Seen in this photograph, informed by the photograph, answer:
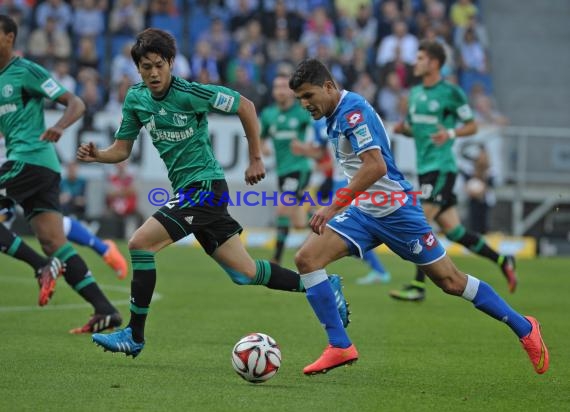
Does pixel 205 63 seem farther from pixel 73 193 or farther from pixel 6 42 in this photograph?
pixel 6 42

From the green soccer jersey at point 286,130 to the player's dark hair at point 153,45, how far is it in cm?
792

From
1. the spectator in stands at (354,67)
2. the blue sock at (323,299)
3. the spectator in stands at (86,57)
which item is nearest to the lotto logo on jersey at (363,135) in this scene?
the blue sock at (323,299)

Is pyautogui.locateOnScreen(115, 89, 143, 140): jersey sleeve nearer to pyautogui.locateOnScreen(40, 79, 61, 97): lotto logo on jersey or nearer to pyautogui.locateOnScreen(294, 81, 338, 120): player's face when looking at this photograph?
pyautogui.locateOnScreen(294, 81, 338, 120): player's face

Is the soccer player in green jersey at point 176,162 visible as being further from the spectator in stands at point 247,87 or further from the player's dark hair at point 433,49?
the spectator in stands at point 247,87

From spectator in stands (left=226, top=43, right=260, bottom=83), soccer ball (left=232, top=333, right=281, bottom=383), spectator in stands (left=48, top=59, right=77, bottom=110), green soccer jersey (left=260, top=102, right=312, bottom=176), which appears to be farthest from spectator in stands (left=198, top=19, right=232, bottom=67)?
soccer ball (left=232, top=333, right=281, bottom=383)

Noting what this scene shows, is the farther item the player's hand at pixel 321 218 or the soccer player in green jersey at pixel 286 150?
the soccer player in green jersey at pixel 286 150

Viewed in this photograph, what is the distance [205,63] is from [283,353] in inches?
557

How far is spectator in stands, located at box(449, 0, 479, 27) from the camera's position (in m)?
24.4

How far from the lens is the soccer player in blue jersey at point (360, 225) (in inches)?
289

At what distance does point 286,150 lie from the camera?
15.7m

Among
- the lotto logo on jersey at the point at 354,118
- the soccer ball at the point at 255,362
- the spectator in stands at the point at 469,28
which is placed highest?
the spectator in stands at the point at 469,28

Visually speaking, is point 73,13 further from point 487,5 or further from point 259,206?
point 487,5

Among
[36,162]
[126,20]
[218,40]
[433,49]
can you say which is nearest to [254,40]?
[218,40]

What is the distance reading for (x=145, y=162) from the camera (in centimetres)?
2097
